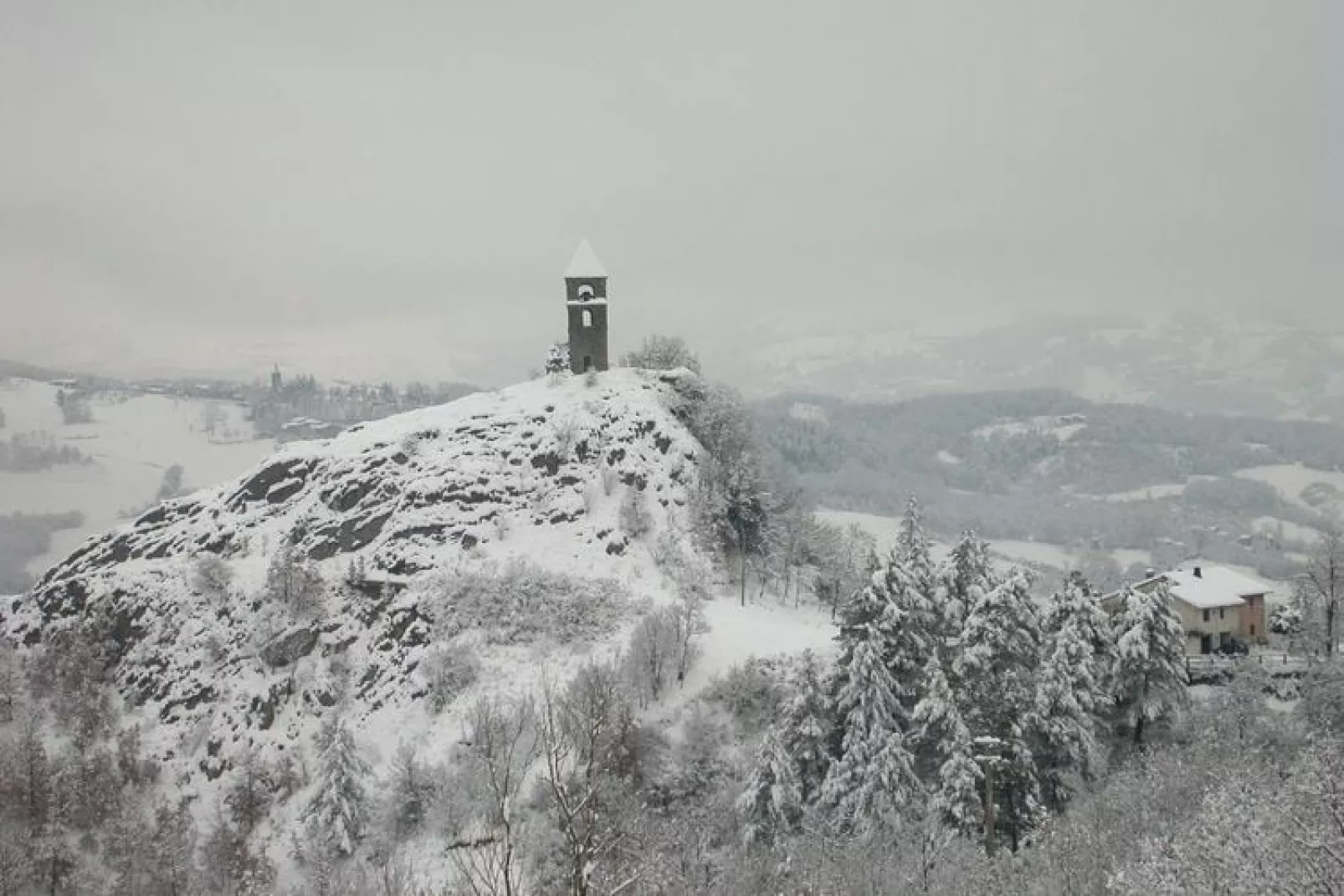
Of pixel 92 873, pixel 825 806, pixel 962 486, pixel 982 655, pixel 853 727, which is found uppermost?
pixel 982 655

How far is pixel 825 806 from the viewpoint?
114 feet

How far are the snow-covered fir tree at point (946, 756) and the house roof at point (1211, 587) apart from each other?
95.2ft

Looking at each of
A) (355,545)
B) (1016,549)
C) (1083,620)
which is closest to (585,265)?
(355,545)

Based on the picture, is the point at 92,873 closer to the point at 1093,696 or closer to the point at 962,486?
the point at 1093,696

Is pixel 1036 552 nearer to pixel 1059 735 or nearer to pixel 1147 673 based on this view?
pixel 1147 673

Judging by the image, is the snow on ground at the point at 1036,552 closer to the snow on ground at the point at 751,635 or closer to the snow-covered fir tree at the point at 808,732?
the snow on ground at the point at 751,635

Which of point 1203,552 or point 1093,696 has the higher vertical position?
point 1093,696

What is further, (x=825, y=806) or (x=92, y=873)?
(x=92, y=873)

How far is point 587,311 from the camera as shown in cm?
6894

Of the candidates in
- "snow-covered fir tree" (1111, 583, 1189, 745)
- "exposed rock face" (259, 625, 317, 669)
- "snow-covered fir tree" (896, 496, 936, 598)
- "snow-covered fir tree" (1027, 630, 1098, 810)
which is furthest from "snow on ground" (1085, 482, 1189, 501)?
"exposed rock face" (259, 625, 317, 669)

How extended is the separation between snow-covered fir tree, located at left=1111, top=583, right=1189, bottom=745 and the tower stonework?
41297 millimetres

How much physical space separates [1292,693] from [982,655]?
952 inches

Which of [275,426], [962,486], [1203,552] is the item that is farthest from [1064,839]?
[962,486]

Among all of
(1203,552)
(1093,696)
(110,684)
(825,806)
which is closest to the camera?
(825,806)
